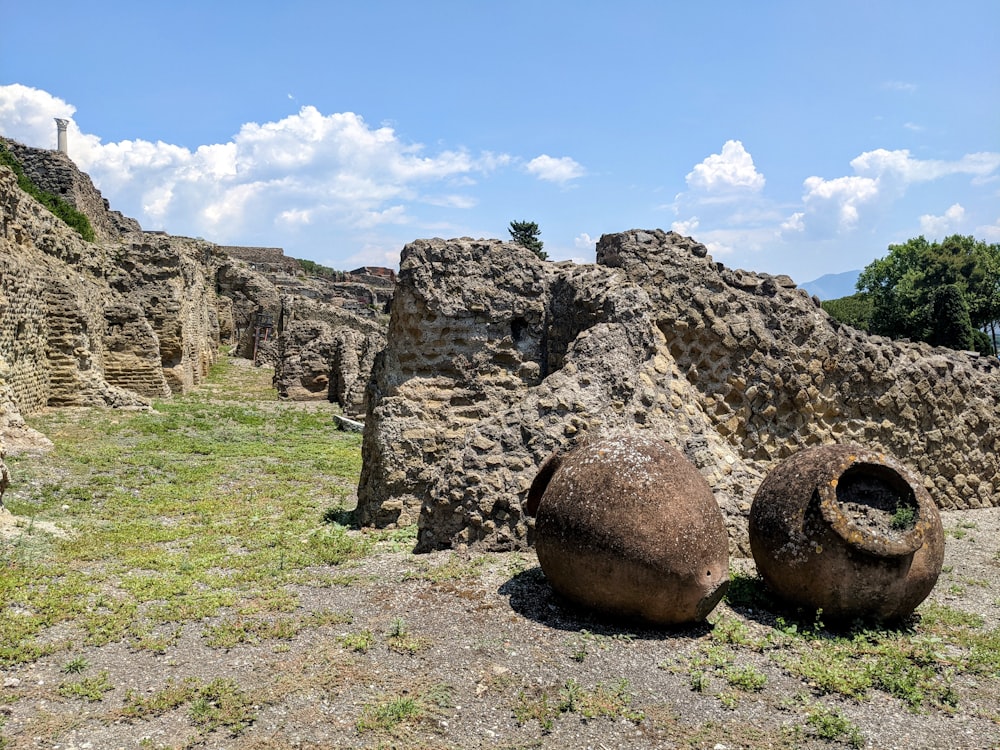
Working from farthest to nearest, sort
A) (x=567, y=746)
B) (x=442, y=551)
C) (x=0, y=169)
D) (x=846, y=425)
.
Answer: (x=0, y=169), (x=846, y=425), (x=442, y=551), (x=567, y=746)

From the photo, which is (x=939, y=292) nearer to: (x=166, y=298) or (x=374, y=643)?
(x=166, y=298)

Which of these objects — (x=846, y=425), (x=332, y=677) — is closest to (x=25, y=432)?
(x=332, y=677)

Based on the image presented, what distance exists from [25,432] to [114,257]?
13597 millimetres

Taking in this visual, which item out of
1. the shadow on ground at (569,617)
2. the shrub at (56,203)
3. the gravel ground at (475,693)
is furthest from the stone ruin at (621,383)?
the shrub at (56,203)

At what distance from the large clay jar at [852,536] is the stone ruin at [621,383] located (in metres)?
1.78

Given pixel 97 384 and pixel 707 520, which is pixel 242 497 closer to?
pixel 707 520

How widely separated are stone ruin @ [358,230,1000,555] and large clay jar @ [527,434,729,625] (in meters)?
1.74

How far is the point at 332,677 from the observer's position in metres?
4.80

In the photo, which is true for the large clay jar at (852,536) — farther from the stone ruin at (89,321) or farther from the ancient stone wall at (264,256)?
the ancient stone wall at (264,256)

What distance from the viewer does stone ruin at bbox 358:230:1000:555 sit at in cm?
787

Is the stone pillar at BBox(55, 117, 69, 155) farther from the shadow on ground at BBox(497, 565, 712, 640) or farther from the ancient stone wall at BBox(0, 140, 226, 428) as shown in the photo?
the shadow on ground at BBox(497, 565, 712, 640)

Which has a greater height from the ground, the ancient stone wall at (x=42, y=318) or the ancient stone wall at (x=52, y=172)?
the ancient stone wall at (x=52, y=172)

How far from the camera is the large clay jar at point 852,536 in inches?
216

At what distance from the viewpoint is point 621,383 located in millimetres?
8398
